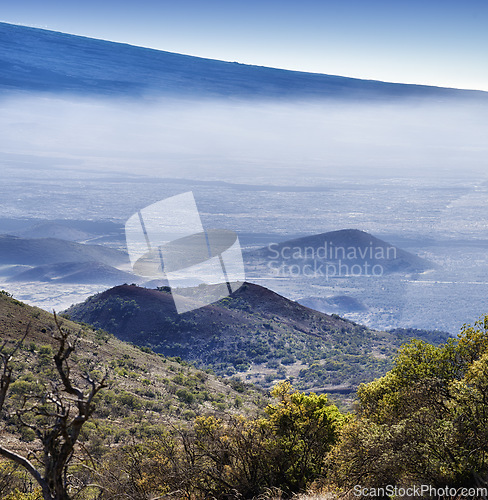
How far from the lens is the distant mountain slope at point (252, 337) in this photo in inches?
2242

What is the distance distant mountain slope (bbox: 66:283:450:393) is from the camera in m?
56.9

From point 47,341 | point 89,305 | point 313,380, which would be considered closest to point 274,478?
point 47,341

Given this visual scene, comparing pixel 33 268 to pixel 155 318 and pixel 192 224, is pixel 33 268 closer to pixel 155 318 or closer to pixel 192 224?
pixel 155 318

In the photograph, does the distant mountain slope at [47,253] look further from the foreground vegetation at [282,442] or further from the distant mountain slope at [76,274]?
the foreground vegetation at [282,442]

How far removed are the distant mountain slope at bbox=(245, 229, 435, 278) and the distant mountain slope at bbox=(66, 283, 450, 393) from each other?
93519mm

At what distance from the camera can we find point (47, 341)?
2966 centimetres

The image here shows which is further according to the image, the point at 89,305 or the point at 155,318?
the point at 89,305

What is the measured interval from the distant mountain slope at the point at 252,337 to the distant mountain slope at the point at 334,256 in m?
93.5

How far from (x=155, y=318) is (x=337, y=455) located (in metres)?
55.4

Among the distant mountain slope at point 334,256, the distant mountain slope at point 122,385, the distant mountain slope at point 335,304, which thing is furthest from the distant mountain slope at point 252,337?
the distant mountain slope at point 334,256

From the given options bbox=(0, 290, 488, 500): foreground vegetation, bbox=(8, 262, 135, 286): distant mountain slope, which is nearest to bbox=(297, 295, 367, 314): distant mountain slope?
bbox=(8, 262, 135, 286): distant mountain slope

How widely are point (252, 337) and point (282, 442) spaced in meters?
51.4

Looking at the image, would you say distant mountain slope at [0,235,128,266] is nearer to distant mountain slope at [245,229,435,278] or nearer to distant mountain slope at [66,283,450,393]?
distant mountain slope at [245,229,435,278]

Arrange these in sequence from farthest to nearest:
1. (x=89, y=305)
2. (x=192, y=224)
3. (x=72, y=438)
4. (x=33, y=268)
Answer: (x=33, y=268), (x=89, y=305), (x=192, y=224), (x=72, y=438)
